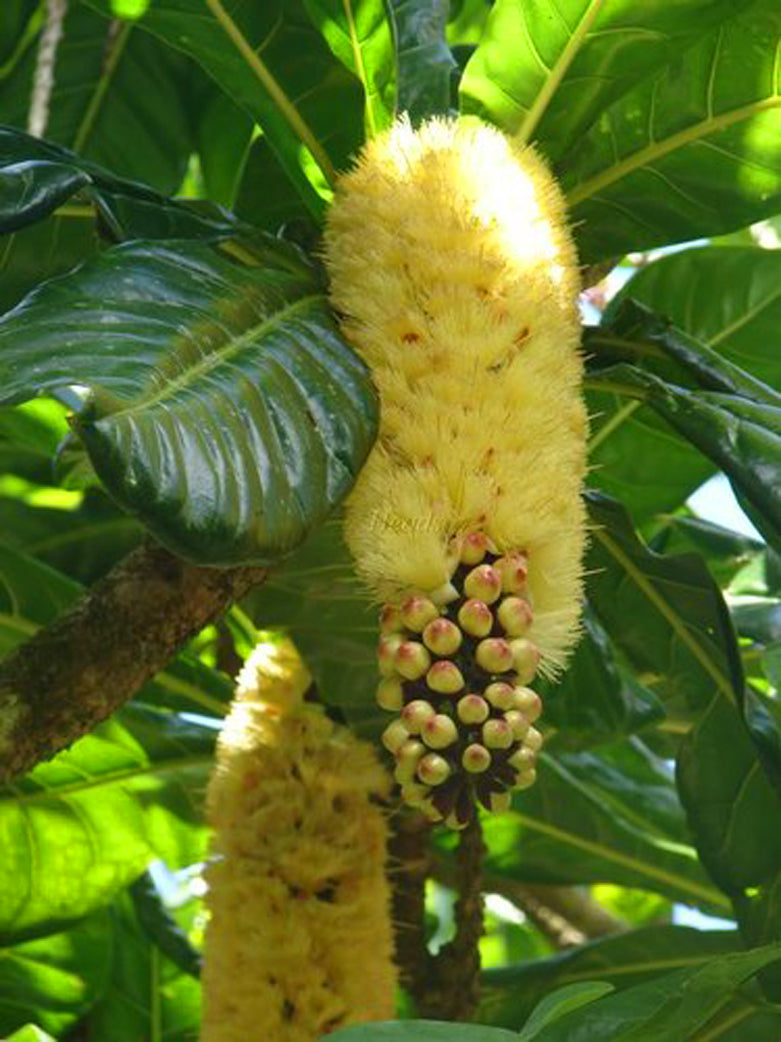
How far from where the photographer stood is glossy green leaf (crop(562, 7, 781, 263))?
1693mm

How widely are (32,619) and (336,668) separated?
1.40ft

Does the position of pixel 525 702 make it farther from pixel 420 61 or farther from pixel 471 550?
pixel 420 61

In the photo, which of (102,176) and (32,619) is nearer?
(102,176)

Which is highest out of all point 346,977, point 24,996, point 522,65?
point 522,65

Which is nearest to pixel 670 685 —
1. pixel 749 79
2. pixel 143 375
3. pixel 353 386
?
pixel 749 79

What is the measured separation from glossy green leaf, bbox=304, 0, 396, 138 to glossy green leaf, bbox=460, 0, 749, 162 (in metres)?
0.08

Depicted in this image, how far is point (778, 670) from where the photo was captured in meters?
1.70

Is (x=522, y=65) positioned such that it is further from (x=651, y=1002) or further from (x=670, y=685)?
(x=651, y=1002)

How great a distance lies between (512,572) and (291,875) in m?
0.60

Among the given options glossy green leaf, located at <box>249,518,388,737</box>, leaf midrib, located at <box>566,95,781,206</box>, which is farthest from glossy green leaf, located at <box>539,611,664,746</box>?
→ leaf midrib, located at <box>566,95,781,206</box>

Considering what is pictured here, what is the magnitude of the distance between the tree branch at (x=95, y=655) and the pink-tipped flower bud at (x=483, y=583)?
37cm

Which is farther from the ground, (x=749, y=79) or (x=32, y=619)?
(x=749, y=79)

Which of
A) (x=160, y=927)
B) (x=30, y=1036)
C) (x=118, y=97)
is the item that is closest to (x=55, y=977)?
(x=160, y=927)

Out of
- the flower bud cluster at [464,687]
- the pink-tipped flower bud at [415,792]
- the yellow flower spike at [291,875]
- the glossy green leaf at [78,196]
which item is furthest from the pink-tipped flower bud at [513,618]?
the yellow flower spike at [291,875]
